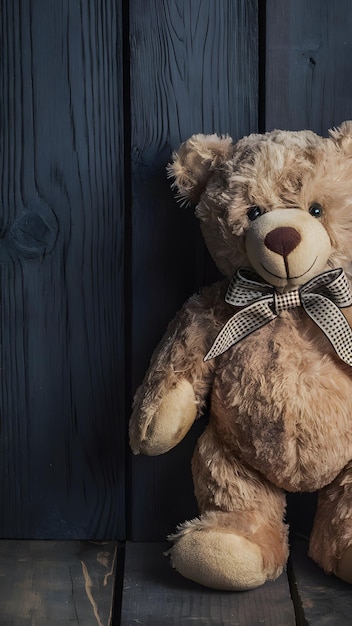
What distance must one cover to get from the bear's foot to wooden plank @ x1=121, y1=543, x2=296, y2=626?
2 cm

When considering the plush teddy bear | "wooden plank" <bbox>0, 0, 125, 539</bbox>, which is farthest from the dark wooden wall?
the plush teddy bear

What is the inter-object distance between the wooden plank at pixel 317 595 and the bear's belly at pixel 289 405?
0.15 meters

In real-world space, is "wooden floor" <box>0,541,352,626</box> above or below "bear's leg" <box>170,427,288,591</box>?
below

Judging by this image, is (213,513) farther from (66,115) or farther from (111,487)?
(66,115)

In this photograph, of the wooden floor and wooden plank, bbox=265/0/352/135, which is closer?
the wooden floor

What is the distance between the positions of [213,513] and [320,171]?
537mm

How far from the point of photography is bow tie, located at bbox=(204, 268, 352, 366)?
1.32 meters

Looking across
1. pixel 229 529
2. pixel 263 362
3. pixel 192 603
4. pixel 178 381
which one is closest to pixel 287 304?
pixel 263 362

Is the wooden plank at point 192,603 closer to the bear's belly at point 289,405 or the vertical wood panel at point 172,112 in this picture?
the bear's belly at point 289,405

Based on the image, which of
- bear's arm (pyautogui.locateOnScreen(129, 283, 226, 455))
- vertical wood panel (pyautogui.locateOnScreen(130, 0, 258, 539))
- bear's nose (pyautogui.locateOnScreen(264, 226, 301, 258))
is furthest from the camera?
vertical wood panel (pyautogui.locateOnScreen(130, 0, 258, 539))

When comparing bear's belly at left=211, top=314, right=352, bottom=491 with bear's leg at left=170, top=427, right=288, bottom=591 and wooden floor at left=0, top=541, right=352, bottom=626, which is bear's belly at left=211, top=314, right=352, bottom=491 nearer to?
bear's leg at left=170, top=427, right=288, bottom=591

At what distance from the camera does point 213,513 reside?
1.37m

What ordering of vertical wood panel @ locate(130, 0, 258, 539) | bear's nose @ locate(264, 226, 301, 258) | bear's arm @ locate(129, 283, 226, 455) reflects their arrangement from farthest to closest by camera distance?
vertical wood panel @ locate(130, 0, 258, 539) < bear's arm @ locate(129, 283, 226, 455) < bear's nose @ locate(264, 226, 301, 258)

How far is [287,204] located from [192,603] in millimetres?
599
